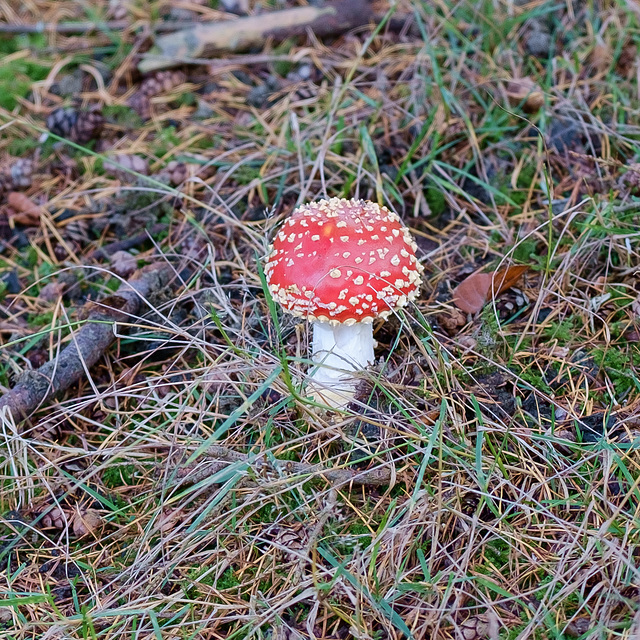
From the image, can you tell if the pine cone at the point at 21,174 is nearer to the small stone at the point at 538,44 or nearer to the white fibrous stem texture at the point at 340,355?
the white fibrous stem texture at the point at 340,355

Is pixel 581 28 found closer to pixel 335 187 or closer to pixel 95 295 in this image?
pixel 335 187

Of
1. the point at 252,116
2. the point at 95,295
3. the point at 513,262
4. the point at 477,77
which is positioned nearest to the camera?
the point at 513,262

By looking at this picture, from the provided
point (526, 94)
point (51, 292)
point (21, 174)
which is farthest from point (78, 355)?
point (526, 94)

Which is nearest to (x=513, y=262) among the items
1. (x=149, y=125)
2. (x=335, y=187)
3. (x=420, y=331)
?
(x=420, y=331)

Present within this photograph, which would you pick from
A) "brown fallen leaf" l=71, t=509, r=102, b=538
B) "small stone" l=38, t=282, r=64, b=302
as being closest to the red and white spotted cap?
"brown fallen leaf" l=71, t=509, r=102, b=538

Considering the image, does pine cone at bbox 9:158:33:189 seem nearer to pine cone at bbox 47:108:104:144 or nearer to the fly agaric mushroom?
pine cone at bbox 47:108:104:144

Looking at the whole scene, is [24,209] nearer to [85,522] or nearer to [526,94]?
[85,522]
